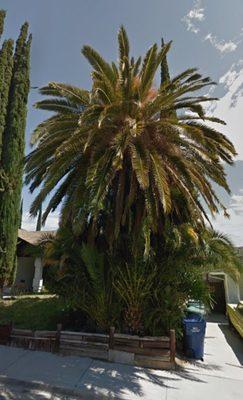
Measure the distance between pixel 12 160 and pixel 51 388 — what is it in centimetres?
1233

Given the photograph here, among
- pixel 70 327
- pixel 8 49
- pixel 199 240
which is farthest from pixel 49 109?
pixel 8 49

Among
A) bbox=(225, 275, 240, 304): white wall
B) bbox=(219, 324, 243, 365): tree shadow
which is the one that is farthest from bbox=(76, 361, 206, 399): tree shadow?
bbox=(225, 275, 240, 304): white wall

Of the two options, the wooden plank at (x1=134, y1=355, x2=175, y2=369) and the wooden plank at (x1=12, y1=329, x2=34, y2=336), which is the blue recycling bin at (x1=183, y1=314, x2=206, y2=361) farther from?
the wooden plank at (x1=12, y1=329, x2=34, y2=336)

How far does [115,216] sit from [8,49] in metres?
13.3

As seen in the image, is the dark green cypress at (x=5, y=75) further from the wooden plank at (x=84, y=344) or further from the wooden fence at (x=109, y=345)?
the wooden plank at (x=84, y=344)

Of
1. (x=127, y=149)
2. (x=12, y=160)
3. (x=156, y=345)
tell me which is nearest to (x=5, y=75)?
(x=12, y=160)

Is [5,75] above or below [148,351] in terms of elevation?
above

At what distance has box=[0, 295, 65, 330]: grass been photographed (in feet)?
33.1

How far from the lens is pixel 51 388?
19.3 feet

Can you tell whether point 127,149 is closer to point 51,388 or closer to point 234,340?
point 51,388

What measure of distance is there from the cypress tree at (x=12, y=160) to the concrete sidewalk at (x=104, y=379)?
8.21 metres

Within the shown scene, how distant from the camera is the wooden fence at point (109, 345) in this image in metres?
7.59

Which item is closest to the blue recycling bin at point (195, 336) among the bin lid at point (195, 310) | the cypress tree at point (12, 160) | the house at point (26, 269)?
the bin lid at point (195, 310)

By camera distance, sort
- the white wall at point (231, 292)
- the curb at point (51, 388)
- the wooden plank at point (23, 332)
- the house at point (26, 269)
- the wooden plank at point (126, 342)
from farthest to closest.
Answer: the house at point (26, 269)
the white wall at point (231, 292)
the wooden plank at point (23, 332)
the wooden plank at point (126, 342)
the curb at point (51, 388)
